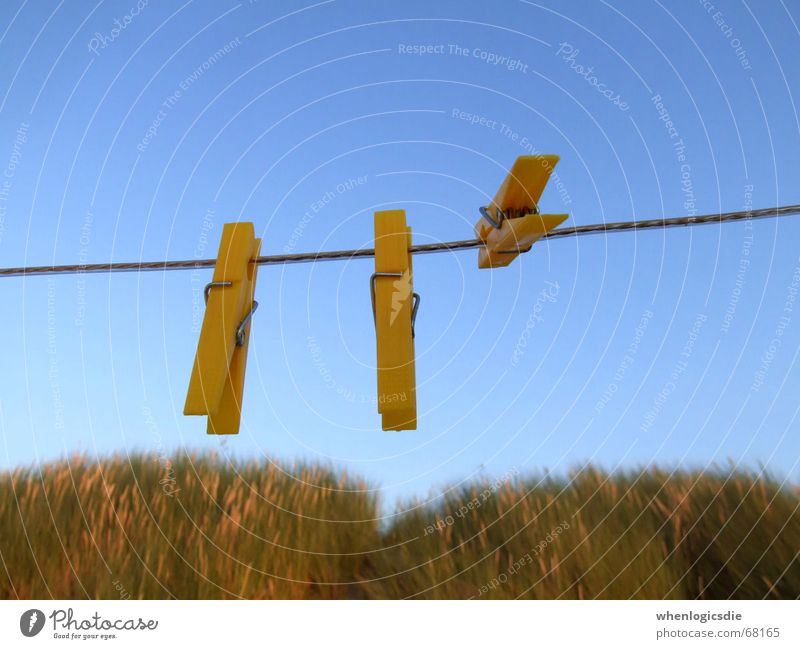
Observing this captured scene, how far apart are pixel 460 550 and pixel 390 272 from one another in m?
0.88

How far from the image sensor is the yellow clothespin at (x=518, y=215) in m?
1.37

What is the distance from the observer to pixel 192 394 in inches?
53.0

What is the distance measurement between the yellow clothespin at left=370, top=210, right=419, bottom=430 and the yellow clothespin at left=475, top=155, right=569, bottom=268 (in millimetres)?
208

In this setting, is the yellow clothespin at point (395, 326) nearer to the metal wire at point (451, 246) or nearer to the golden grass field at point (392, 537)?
the metal wire at point (451, 246)

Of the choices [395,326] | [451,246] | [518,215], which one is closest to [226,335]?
[395,326]

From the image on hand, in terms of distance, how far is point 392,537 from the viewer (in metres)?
1.98

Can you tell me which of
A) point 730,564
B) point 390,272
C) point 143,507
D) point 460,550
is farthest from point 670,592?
point 143,507

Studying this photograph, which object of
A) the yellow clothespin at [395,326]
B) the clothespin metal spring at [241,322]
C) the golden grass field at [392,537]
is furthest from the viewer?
the golden grass field at [392,537]

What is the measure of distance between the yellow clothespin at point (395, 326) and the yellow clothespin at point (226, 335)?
33cm

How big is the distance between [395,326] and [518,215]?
1.27 feet

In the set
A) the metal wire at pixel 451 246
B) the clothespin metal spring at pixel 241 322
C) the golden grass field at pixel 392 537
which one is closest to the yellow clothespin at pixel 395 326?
the metal wire at pixel 451 246

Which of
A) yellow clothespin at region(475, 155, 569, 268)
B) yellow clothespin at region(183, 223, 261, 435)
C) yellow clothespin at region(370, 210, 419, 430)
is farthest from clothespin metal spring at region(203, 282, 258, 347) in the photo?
yellow clothespin at region(475, 155, 569, 268)

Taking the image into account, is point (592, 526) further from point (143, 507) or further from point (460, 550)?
point (143, 507)

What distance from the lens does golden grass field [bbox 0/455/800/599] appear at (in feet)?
5.71
